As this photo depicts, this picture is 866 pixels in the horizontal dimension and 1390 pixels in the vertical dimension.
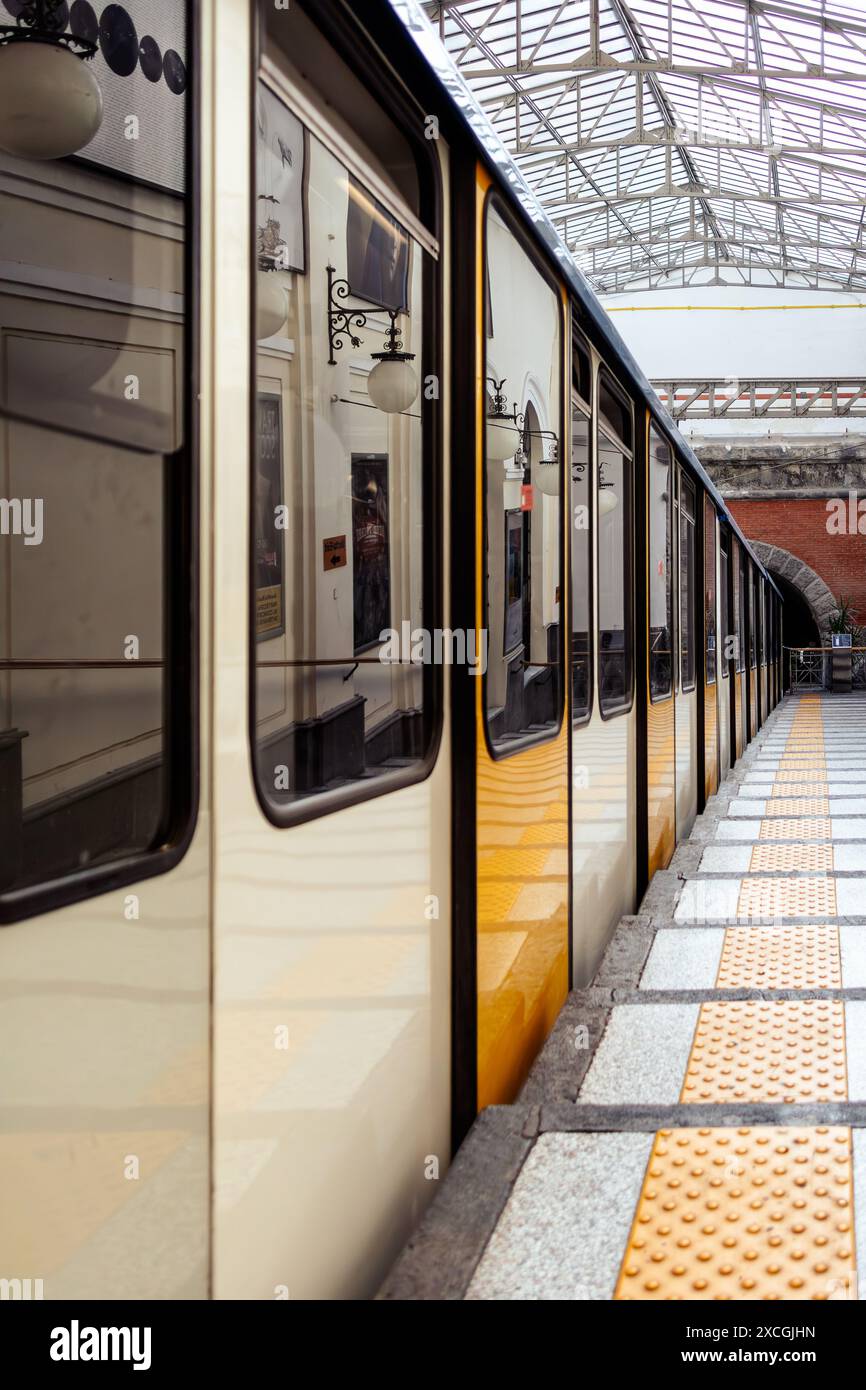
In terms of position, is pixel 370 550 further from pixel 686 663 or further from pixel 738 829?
pixel 738 829

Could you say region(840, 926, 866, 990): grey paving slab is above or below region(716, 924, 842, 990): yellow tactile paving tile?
above

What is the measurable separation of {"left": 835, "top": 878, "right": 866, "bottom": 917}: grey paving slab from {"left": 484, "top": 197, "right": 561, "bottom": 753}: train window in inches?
74.0

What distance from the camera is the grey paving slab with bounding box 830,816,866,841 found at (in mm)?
6630

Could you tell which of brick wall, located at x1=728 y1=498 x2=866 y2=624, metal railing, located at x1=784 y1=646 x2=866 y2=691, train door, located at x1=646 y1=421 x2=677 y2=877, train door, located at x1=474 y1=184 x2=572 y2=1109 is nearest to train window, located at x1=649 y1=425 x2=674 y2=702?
train door, located at x1=646 y1=421 x2=677 y2=877

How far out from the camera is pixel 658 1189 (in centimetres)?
224

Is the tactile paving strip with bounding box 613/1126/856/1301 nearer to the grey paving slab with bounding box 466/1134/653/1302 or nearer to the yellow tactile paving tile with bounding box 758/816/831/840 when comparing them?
the grey paving slab with bounding box 466/1134/653/1302

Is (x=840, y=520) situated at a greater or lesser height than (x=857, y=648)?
greater

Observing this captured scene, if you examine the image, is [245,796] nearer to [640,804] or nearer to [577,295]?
[577,295]

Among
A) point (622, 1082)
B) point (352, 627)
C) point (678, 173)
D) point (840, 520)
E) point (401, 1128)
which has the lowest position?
point (622, 1082)

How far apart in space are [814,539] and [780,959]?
2584 cm

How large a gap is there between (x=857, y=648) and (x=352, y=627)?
2730cm

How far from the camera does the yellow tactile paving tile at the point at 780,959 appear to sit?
3.66 meters

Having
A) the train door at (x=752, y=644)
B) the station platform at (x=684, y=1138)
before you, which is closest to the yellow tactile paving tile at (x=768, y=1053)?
the station platform at (x=684, y=1138)

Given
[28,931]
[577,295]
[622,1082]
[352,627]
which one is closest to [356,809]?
[352,627]
